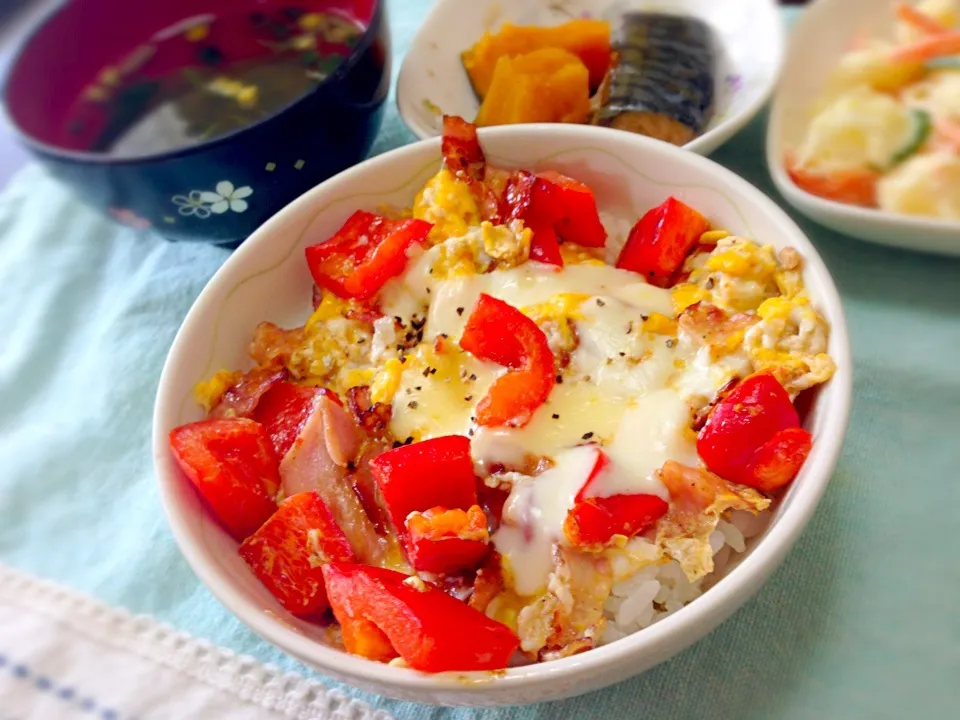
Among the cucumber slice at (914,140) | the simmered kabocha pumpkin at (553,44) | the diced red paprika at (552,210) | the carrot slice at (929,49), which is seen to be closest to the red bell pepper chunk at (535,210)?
the diced red paprika at (552,210)

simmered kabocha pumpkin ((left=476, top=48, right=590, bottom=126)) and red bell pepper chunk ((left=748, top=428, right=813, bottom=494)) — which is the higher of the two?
simmered kabocha pumpkin ((left=476, top=48, right=590, bottom=126))

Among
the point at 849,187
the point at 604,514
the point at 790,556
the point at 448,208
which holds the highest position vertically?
the point at 448,208

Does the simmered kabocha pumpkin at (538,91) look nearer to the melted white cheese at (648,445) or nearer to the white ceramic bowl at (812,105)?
the white ceramic bowl at (812,105)

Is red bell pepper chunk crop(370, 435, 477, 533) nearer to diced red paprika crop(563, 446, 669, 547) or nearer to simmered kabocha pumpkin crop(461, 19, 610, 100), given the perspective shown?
diced red paprika crop(563, 446, 669, 547)

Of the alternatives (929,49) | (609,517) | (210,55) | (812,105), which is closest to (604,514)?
(609,517)

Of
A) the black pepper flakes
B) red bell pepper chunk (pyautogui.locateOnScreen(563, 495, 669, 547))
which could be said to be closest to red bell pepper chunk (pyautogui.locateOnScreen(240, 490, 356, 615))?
red bell pepper chunk (pyautogui.locateOnScreen(563, 495, 669, 547))

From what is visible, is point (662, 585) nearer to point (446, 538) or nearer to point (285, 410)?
point (446, 538)
